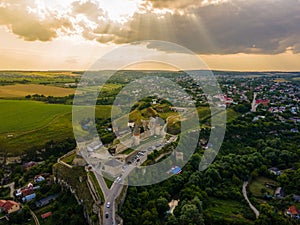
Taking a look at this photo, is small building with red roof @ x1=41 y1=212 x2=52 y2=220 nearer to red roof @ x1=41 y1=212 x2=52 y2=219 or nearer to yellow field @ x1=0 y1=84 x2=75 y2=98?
red roof @ x1=41 y1=212 x2=52 y2=219

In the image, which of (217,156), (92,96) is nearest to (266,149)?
(217,156)

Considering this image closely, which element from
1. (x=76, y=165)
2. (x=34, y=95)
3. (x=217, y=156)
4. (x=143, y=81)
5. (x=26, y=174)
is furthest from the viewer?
(x=143, y=81)

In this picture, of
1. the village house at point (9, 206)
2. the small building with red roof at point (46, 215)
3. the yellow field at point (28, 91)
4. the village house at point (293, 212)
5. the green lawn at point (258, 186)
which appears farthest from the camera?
the yellow field at point (28, 91)

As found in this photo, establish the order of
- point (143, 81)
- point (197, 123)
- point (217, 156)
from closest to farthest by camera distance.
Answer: point (217, 156), point (197, 123), point (143, 81)

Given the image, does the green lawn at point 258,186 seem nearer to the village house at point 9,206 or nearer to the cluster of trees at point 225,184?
the cluster of trees at point 225,184

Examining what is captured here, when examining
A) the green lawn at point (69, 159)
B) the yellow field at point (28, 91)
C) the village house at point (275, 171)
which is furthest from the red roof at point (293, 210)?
the yellow field at point (28, 91)

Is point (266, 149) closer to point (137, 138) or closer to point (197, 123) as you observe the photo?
point (197, 123)

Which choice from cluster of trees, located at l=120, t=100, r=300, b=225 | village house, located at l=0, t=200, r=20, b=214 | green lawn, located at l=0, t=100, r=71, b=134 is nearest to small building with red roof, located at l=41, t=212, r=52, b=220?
village house, located at l=0, t=200, r=20, b=214

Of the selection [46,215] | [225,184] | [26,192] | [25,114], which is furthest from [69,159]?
[25,114]

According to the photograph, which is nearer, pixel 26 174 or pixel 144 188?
pixel 144 188
